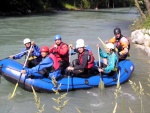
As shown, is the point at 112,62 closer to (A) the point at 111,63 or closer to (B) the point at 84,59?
(A) the point at 111,63

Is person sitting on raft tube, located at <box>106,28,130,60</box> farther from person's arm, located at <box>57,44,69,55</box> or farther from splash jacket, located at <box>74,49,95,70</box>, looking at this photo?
person's arm, located at <box>57,44,69,55</box>

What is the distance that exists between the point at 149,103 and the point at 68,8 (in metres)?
34.7

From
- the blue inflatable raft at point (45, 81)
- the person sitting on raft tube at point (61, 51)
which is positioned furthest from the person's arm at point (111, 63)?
the person sitting on raft tube at point (61, 51)

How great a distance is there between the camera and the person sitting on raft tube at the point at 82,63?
5973mm

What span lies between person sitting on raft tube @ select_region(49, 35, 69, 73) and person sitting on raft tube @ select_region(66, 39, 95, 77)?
29cm

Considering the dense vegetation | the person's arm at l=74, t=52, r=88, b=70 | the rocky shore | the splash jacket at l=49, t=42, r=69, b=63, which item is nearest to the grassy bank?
the rocky shore

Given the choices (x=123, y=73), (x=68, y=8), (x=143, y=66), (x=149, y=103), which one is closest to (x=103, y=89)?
(x=123, y=73)

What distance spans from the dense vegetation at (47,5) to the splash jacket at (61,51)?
15.4m

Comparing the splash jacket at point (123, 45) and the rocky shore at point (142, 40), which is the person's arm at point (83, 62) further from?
the rocky shore at point (142, 40)

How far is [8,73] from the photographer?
6.03 meters

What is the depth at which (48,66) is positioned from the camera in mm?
5914

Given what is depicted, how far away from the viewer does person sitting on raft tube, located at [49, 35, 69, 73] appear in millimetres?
6285

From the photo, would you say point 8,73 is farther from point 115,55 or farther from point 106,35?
point 106,35

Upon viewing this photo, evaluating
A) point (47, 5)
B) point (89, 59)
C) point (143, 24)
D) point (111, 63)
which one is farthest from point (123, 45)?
point (47, 5)
